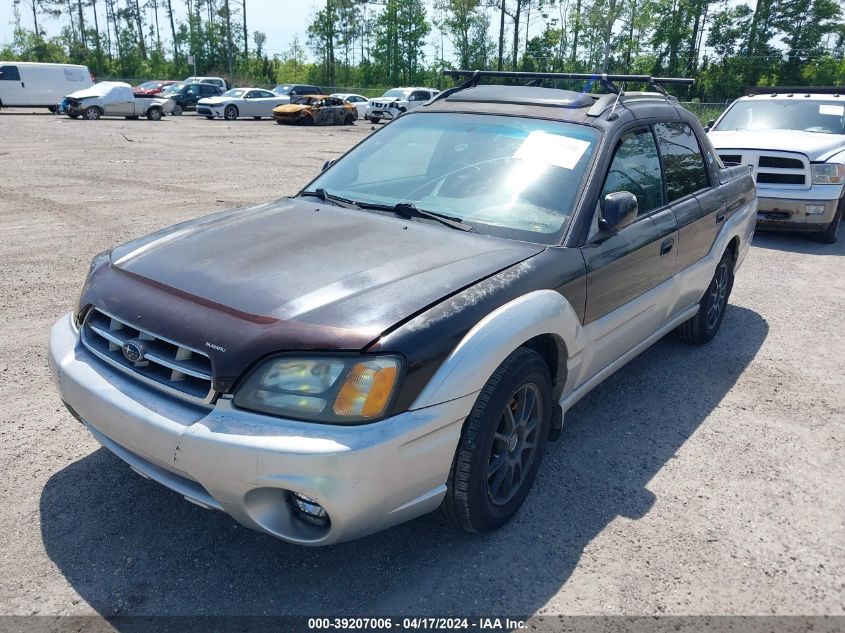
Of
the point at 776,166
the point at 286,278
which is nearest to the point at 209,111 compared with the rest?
the point at 776,166

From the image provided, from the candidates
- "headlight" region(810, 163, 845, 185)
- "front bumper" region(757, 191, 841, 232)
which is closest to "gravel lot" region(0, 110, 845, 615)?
"front bumper" region(757, 191, 841, 232)

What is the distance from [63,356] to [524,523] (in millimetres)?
2079

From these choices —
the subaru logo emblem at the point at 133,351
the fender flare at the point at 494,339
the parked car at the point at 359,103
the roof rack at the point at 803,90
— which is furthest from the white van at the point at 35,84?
the fender flare at the point at 494,339

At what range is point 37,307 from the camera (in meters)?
5.41

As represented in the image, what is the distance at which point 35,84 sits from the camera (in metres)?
29.3

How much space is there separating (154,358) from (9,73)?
1278 inches

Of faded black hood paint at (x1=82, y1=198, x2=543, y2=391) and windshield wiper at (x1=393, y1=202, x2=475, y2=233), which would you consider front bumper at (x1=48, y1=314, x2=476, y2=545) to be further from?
windshield wiper at (x1=393, y1=202, x2=475, y2=233)

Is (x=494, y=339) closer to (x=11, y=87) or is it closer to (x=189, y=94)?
(x=11, y=87)

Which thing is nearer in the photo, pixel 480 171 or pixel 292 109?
pixel 480 171

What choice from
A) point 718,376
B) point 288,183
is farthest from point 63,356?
point 288,183

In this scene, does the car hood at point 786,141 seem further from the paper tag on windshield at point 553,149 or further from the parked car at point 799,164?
the paper tag on windshield at point 553,149

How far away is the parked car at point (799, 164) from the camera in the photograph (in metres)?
8.52

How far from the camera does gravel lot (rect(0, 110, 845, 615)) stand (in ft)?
8.48

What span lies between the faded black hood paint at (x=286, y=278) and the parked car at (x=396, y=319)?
0.01m
